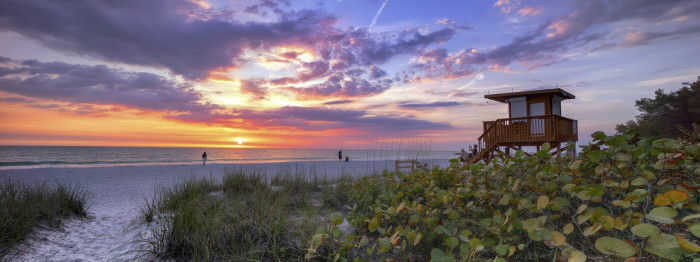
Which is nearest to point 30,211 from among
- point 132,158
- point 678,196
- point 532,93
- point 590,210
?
point 590,210

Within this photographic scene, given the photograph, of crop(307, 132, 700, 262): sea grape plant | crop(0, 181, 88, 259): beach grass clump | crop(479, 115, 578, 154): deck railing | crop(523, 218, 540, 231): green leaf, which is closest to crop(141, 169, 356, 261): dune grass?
crop(307, 132, 700, 262): sea grape plant

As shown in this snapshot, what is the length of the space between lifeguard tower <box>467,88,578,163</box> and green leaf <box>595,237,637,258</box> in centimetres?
1299

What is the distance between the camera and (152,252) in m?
3.86

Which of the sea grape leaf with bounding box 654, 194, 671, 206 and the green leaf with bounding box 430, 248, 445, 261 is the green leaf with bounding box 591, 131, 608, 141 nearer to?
the sea grape leaf with bounding box 654, 194, 671, 206

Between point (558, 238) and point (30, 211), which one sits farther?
point (30, 211)

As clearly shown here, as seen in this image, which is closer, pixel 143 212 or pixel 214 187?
pixel 143 212

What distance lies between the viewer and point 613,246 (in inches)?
47.7

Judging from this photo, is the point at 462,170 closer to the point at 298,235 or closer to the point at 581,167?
the point at 581,167

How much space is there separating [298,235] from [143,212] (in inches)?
127

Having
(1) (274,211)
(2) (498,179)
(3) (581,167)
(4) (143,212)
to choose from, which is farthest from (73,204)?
(3) (581,167)

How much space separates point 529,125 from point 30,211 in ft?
50.2

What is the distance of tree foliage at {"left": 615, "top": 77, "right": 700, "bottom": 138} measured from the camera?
72.2 feet

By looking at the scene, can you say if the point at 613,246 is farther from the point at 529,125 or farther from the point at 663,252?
the point at 529,125

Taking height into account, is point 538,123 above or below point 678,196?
above
